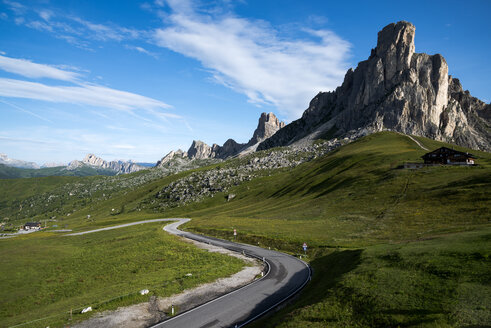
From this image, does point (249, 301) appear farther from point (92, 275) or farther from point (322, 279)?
point (92, 275)

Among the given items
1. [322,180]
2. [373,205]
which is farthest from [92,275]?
[322,180]

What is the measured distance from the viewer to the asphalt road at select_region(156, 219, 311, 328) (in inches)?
918

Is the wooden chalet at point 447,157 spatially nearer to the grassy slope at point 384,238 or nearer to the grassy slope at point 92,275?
the grassy slope at point 384,238

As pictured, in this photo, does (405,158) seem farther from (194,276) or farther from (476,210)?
(194,276)

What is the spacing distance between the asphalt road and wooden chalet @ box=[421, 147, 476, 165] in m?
90.6

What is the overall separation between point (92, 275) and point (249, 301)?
30.7 meters

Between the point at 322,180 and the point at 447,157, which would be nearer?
the point at 447,157

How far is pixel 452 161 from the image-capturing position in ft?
332

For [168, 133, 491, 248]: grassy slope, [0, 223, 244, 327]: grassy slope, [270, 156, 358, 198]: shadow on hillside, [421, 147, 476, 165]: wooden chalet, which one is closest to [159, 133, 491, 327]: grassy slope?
[168, 133, 491, 248]: grassy slope

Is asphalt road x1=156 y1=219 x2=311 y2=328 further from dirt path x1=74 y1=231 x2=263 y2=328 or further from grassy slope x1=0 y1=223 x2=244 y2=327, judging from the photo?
grassy slope x1=0 y1=223 x2=244 y2=327

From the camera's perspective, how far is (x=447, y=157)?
102m

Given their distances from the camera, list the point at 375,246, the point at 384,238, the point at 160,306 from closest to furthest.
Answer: the point at 160,306 → the point at 375,246 → the point at 384,238

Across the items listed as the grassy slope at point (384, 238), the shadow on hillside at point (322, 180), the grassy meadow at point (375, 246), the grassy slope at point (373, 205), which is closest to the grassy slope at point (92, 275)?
the grassy meadow at point (375, 246)

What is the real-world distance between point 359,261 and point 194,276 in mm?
21899
